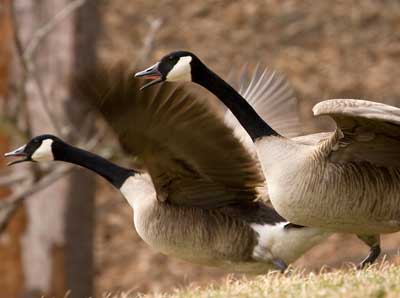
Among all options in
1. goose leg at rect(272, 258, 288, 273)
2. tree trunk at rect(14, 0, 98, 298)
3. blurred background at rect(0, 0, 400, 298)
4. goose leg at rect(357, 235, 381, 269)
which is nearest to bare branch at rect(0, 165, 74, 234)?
blurred background at rect(0, 0, 400, 298)

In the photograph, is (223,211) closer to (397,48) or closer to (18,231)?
(18,231)

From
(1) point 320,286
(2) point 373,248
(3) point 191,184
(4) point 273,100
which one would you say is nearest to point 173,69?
(3) point 191,184

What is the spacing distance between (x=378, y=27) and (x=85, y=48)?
827 centimetres

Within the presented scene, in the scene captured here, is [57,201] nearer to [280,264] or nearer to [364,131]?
[280,264]

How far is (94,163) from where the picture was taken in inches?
→ 332

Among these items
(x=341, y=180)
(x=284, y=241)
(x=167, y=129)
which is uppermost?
(x=167, y=129)

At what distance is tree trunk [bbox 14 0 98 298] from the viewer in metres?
12.1

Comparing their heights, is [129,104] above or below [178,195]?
above

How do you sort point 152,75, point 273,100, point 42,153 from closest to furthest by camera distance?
point 152,75
point 42,153
point 273,100

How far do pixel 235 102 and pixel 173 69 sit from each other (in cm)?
49

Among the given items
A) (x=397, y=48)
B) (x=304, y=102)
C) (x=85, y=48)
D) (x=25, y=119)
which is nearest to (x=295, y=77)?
(x=304, y=102)

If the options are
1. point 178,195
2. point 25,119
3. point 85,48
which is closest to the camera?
point 178,195

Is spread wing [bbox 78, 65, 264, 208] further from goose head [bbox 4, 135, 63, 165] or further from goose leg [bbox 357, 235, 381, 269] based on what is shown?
goose head [bbox 4, 135, 63, 165]

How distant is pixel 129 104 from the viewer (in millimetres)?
7219
